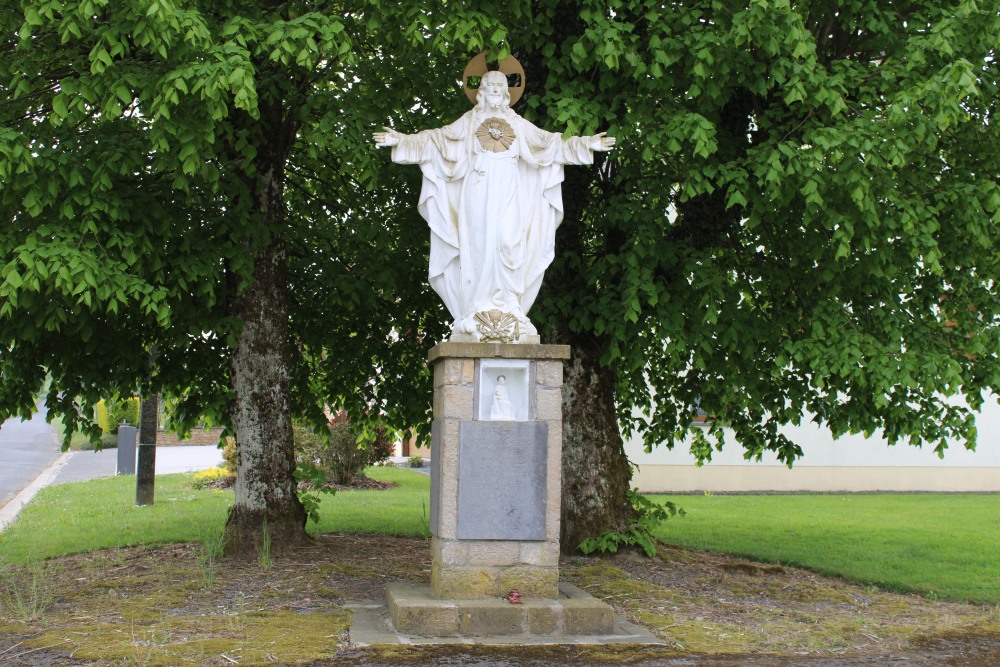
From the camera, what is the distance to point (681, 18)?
25.3ft

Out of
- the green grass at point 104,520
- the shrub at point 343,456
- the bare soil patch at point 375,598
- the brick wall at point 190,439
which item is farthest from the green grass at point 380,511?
the brick wall at point 190,439

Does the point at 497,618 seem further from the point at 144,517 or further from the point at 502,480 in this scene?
the point at 144,517

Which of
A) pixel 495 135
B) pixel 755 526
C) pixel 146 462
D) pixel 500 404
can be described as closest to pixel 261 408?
pixel 500 404

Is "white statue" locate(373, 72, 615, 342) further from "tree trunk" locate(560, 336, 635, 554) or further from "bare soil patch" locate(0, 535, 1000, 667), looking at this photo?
"tree trunk" locate(560, 336, 635, 554)

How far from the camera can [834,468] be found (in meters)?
19.4

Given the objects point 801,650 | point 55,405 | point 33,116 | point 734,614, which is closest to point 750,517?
point 734,614

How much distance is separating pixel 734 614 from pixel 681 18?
4454mm

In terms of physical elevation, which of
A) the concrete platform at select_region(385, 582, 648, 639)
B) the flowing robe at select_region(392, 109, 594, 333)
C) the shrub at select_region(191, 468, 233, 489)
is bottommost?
the concrete platform at select_region(385, 582, 648, 639)

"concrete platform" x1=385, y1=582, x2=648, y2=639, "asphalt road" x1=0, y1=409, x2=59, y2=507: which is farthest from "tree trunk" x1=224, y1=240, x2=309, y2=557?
"asphalt road" x1=0, y1=409, x2=59, y2=507

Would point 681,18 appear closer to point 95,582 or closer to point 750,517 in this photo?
point 95,582

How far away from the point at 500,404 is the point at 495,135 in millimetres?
1889

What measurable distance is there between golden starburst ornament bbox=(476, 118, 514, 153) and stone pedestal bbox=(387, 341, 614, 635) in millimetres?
1420

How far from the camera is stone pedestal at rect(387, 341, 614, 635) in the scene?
22.0 feet

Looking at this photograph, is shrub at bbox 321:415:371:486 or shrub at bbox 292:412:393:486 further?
shrub at bbox 321:415:371:486
